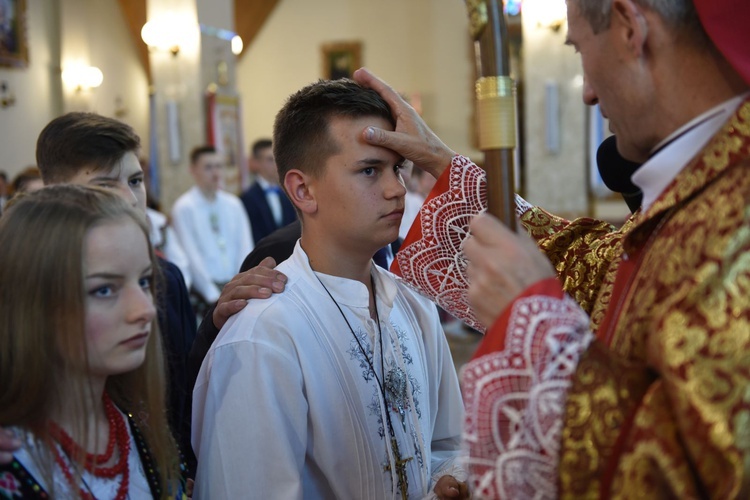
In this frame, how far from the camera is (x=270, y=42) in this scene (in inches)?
613

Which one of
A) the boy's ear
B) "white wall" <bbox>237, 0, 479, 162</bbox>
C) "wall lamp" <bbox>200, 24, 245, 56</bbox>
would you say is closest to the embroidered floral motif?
the boy's ear

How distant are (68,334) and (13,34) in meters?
10.9

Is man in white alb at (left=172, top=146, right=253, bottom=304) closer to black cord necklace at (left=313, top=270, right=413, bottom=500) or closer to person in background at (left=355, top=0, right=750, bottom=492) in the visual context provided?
black cord necklace at (left=313, top=270, right=413, bottom=500)

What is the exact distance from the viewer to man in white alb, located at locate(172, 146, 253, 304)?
7213mm

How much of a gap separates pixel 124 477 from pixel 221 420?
288 mm

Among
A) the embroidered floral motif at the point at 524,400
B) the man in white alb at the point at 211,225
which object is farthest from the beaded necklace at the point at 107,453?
the man in white alb at the point at 211,225

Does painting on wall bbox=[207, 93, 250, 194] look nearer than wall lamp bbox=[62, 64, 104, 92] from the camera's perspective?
Yes

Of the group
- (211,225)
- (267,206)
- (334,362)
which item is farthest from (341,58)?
(334,362)

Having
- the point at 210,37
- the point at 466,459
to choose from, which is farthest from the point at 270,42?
the point at 466,459

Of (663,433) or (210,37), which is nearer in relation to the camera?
(663,433)

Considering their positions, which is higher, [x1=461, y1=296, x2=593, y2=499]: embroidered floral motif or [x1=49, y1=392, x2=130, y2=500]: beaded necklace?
[x1=461, y1=296, x2=593, y2=499]: embroidered floral motif

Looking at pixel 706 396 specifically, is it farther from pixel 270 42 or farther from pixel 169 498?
pixel 270 42

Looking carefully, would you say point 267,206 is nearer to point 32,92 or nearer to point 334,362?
point 32,92

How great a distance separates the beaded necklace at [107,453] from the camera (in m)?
1.50
